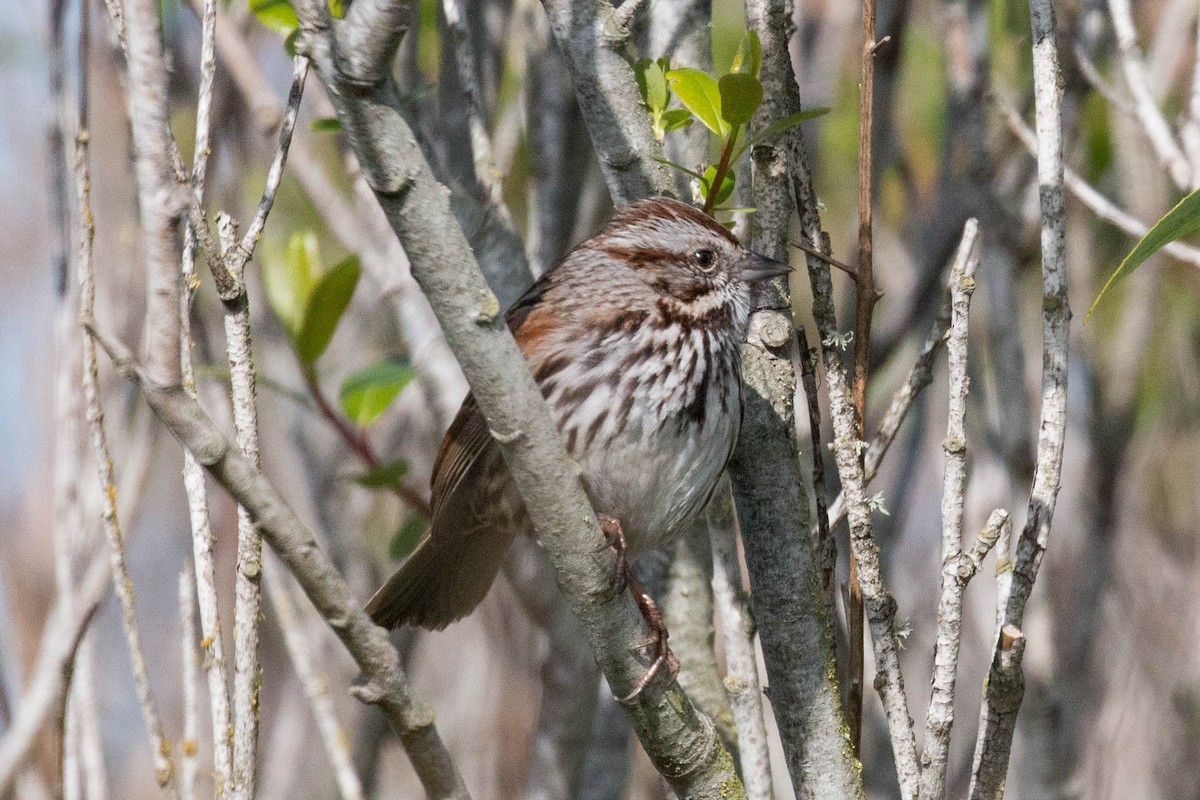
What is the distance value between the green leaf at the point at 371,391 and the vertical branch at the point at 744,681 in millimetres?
927

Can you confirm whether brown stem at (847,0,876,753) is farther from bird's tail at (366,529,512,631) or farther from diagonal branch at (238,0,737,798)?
bird's tail at (366,529,512,631)

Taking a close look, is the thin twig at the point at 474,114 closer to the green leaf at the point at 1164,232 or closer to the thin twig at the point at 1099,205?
the thin twig at the point at 1099,205

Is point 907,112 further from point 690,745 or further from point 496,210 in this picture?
point 690,745

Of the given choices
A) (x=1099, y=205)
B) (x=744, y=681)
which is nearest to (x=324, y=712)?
(x=744, y=681)

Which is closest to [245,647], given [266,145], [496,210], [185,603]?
[185,603]

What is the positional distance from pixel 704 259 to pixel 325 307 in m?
0.90

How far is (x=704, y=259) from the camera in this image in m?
2.76

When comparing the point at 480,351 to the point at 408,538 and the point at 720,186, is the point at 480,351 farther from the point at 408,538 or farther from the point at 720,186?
the point at 408,538

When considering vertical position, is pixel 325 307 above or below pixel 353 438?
above

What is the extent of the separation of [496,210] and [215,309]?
2.09m

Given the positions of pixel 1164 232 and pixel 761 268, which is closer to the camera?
pixel 1164 232

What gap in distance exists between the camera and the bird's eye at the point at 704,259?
8.98ft

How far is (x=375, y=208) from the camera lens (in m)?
3.49

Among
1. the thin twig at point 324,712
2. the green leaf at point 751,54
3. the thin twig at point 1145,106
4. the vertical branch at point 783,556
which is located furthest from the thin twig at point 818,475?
the thin twig at point 1145,106
